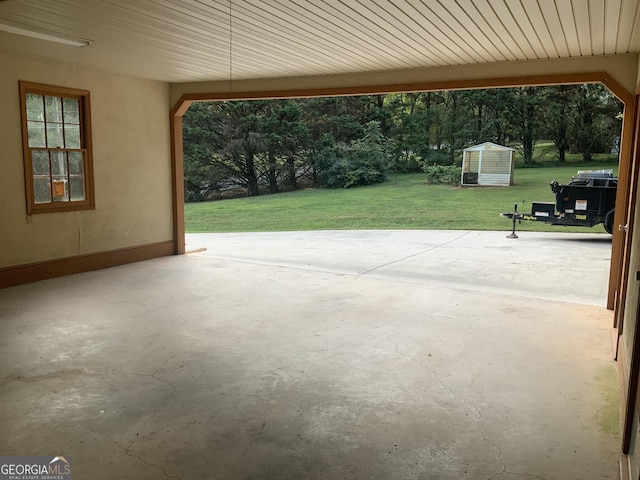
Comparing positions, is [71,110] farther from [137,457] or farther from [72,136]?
[137,457]

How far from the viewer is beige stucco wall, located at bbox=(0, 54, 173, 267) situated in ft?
19.7

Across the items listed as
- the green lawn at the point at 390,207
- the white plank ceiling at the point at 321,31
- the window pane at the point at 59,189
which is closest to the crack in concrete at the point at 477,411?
the white plank ceiling at the point at 321,31

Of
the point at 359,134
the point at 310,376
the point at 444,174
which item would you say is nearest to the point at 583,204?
the point at 310,376

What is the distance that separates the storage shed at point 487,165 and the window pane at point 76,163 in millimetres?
14346

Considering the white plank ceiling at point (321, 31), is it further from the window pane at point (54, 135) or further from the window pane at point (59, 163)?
the window pane at point (59, 163)

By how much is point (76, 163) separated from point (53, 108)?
0.75m

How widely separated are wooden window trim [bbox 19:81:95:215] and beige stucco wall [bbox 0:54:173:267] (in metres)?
0.06

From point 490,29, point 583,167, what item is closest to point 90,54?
point 490,29

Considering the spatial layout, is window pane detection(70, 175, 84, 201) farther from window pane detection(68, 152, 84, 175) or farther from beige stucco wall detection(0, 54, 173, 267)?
beige stucco wall detection(0, 54, 173, 267)

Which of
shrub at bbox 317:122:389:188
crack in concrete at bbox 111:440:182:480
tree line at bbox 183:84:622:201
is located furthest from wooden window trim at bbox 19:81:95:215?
shrub at bbox 317:122:389:188

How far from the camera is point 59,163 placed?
6668 millimetres

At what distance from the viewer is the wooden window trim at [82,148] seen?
20.1 ft

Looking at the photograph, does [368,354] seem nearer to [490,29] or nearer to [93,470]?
[93,470]

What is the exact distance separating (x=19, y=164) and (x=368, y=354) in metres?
4.86
